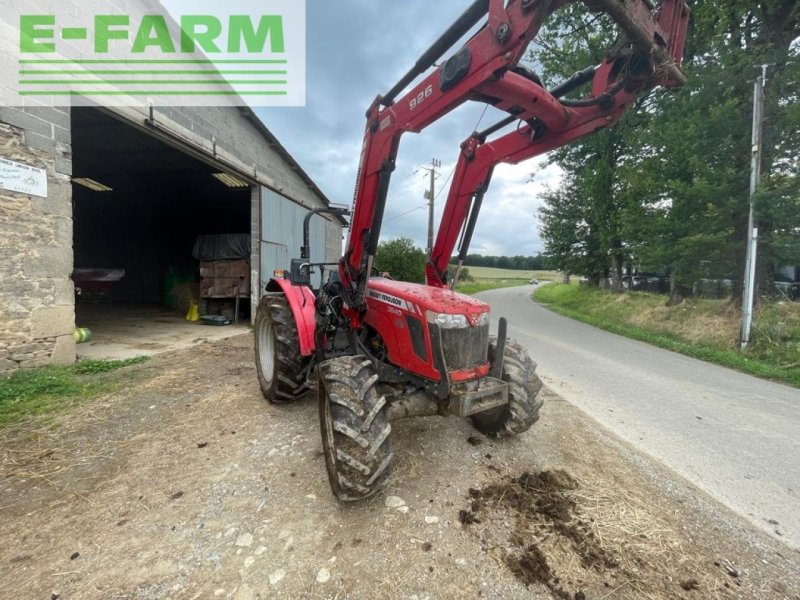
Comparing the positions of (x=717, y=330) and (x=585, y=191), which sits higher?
(x=585, y=191)

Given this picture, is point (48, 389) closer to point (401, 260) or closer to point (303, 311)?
point (303, 311)

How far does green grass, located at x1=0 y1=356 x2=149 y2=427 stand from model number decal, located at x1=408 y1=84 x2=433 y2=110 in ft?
14.0

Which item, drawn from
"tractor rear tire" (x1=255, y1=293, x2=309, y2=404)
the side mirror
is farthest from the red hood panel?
"tractor rear tire" (x1=255, y1=293, x2=309, y2=404)

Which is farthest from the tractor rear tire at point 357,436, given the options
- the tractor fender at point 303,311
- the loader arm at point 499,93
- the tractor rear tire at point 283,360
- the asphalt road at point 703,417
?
the asphalt road at point 703,417

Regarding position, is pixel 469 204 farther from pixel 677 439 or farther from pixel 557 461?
pixel 677 439

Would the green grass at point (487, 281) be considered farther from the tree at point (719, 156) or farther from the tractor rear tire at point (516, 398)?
the tractor rear tire at point (516, 398)

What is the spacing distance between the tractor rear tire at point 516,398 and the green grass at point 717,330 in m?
5.46

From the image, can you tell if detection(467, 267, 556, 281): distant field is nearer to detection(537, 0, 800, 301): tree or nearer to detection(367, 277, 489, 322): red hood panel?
detection(537, 0, 800, 301): tree

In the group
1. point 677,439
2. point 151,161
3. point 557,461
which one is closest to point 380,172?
point 557,461

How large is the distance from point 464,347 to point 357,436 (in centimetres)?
95

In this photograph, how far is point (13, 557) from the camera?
1821 millimetres

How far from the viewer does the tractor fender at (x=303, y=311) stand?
3.29 metres

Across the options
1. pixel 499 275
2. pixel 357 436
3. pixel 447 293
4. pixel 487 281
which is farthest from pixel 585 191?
pixel 499 275

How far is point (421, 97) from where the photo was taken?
2.42m
